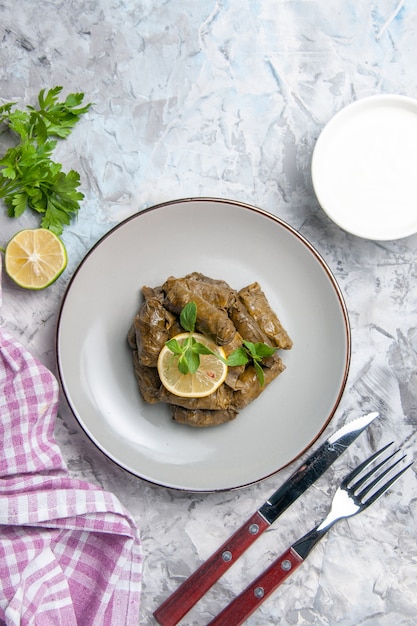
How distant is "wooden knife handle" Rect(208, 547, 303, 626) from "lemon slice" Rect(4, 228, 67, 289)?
5.26ft

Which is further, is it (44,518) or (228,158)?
(228,158)

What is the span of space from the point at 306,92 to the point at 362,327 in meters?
1.10

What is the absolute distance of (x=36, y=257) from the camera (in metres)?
2.56

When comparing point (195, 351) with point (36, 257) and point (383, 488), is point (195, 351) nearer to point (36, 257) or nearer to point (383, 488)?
point (36, 257)

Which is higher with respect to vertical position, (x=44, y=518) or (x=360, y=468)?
(x=360, y=468)

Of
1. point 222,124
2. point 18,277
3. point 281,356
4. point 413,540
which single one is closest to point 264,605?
point 413,540

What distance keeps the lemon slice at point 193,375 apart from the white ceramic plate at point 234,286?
1.06ft

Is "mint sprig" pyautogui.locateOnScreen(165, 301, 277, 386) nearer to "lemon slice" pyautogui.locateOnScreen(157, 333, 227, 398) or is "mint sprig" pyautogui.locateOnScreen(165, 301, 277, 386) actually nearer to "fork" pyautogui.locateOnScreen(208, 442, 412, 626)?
"lemon slice" pyautogui.locateOnScreen(157, 333, 227, 398)

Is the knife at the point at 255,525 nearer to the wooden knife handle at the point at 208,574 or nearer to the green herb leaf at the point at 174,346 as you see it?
the wooden knife handle at the point at 208,574

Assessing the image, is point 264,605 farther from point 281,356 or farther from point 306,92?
point 306,92

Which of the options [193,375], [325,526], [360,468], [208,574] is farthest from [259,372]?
[208,574]

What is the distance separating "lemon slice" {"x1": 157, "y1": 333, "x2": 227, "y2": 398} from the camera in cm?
239

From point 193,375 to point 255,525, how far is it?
2.59 ft

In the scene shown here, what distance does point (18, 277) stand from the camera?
2.56m
